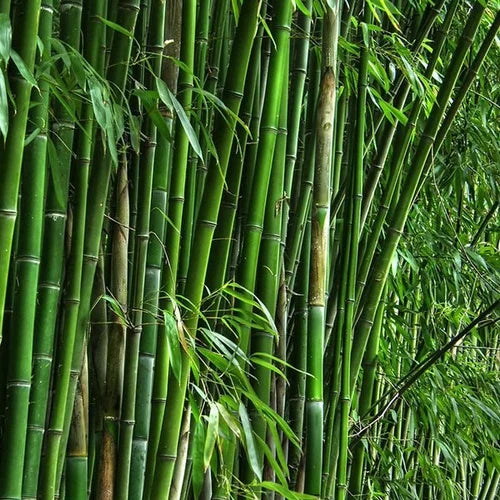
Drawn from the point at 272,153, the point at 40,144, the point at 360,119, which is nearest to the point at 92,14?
the point at 40,144

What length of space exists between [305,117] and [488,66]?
1.02 metres

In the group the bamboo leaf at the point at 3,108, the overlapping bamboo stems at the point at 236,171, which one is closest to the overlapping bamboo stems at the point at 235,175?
the overlapping bamboo stems at the point at 236,171

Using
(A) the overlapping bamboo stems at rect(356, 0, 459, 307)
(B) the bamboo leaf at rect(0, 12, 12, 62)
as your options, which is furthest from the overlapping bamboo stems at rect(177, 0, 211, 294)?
(B) the bamboo leaf at rect(0, 12, 12, 62)

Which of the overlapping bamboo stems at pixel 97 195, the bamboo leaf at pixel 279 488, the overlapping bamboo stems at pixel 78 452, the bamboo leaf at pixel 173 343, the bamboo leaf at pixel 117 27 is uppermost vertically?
the bamboo leaf at pixel 117 27

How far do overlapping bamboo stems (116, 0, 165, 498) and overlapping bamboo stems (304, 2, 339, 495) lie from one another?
0.98 feet

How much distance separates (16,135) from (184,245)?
475 millimetres

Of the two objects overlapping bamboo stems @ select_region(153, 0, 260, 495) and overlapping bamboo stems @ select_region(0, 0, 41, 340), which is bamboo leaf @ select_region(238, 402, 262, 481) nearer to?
overlapping bamboo stems @ select_region(153, 0, 260, 495)

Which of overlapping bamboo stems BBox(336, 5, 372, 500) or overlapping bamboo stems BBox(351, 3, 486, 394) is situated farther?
overlapping bamboo stems BBox(351, 3, 486, 394)

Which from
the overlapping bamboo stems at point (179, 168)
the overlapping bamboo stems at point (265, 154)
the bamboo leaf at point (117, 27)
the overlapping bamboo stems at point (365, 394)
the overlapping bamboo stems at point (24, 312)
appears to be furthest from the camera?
the overlapping bamboo stems at point (365, 394)

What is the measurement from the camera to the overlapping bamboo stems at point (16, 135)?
1.07 m

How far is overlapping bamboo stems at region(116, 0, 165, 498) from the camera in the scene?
1308 millimetres

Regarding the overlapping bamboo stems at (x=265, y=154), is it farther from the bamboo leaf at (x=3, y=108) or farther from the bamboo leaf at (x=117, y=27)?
the bamboo leaf at (x=3, y=108)

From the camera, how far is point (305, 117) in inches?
78.4

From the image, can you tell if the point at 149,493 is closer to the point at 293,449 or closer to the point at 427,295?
the point at 293,449
